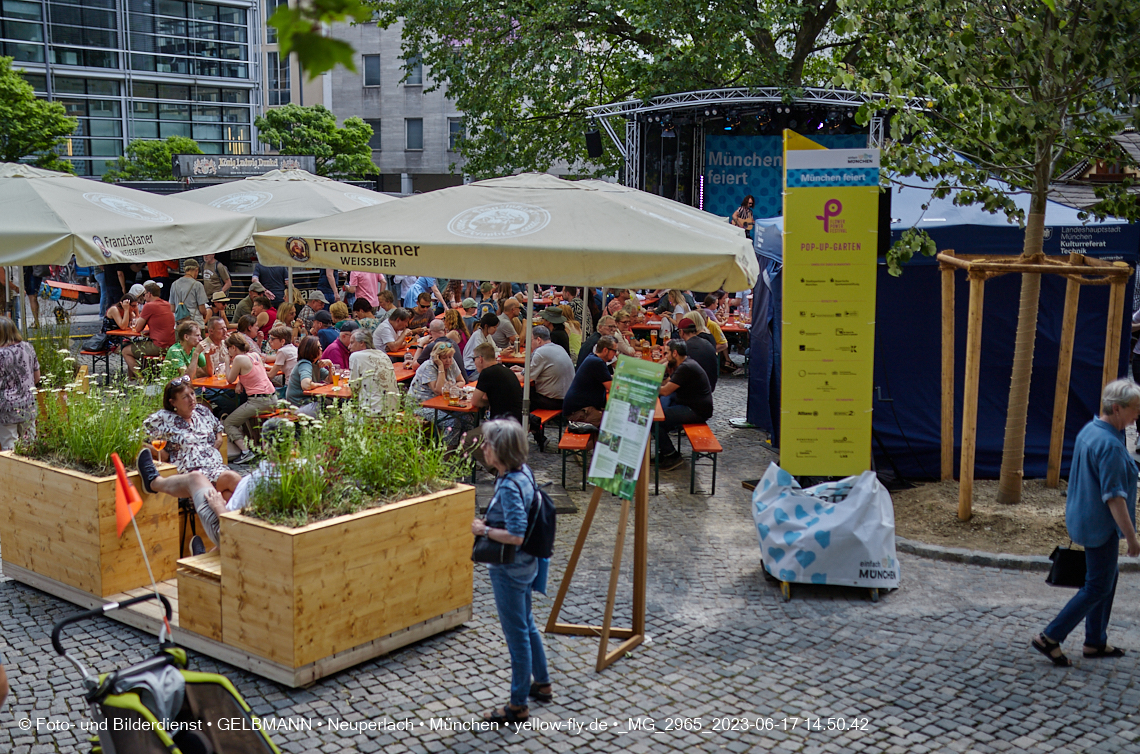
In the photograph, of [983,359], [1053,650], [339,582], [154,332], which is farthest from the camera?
[154,332]

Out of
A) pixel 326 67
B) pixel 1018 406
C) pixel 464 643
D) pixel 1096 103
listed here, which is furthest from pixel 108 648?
pixel 1096 103

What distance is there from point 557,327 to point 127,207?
5.02 metres

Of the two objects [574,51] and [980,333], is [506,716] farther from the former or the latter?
[574,51]

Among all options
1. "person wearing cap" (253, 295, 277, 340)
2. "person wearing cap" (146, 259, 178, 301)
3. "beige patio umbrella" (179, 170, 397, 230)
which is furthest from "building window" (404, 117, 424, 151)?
"person wearing cap" (253, 295, 277, 340)

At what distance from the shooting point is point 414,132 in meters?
57.8

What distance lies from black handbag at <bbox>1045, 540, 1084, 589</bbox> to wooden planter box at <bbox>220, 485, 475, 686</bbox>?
357 centimetres

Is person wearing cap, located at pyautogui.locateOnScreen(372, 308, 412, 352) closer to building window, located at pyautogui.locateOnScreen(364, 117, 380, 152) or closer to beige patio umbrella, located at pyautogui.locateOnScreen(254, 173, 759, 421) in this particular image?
beige patio umbrella, located at pyautogui.locateOnScreen(254, 173, 759, 421)

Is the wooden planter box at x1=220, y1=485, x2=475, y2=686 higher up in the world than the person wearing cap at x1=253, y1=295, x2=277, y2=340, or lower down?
lower down

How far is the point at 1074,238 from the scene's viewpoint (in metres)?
9.98

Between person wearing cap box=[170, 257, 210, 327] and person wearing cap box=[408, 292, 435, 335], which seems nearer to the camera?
person wearing cap box=[408, 292, 435, 335]

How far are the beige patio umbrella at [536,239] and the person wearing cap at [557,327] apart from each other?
3533 mm

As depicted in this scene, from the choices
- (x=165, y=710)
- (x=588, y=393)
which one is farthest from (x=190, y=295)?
(x=165, y=710)

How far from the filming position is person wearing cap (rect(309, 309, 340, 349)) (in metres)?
12.0

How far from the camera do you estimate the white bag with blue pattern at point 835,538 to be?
7.03 meters
